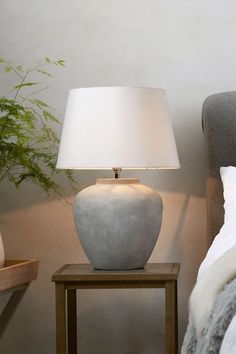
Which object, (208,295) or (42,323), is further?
(42,323)

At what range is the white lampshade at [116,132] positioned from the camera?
7.82 feet

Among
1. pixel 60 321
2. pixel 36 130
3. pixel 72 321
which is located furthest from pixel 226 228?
pixel 36 130

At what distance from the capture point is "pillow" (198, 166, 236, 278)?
2.20m

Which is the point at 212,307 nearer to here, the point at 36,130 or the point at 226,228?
the point at 226,228

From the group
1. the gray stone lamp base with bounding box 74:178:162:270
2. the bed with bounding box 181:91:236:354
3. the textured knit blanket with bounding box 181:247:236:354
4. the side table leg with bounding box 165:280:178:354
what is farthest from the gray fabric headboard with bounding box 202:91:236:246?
the textured knit blanket with bounding box 181:247:236:354

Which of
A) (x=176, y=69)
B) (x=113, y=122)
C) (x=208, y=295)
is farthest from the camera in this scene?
(x=176, y=69)

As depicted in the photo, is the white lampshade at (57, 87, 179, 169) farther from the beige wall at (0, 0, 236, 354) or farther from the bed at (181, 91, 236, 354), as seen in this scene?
the beige wall at (0, 0, 236, 354)

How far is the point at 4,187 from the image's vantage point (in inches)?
116

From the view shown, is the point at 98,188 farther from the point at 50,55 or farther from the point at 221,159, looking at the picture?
the point at 50,55

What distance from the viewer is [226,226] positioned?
2355 millimetres

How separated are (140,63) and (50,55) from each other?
34 cm

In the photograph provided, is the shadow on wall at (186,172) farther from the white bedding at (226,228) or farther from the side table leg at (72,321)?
the side table leg at (72,321)

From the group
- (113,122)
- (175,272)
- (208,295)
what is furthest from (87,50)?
A: (208,295)

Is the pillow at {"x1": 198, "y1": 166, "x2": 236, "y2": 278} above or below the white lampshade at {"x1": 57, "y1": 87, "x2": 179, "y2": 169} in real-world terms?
below
